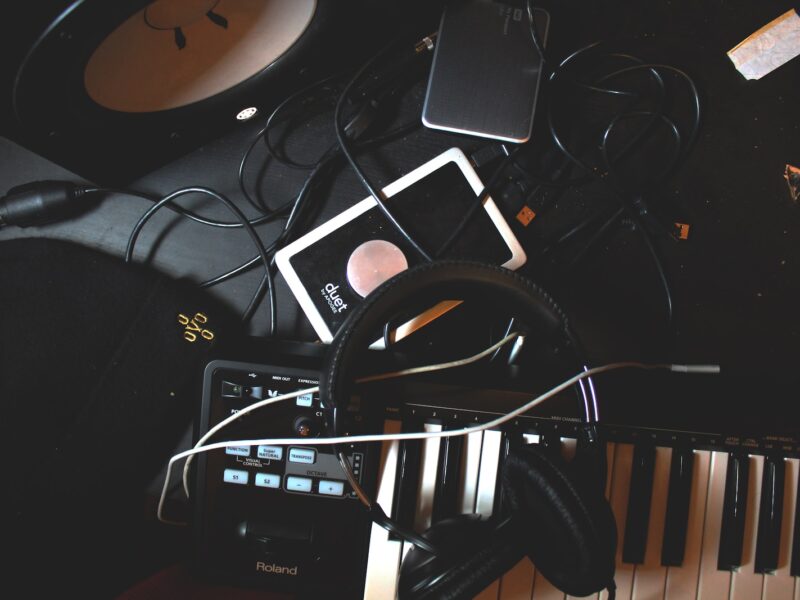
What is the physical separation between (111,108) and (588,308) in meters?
0.59

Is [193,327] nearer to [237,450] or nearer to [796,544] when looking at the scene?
[237,450]

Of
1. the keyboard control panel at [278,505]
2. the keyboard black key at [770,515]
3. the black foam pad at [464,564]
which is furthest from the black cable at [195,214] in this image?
the keyboard black key at [770,515]

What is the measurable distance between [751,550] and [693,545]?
73 mm

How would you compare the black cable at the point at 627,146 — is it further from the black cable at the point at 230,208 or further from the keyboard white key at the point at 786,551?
the black cable at the point at 230,208

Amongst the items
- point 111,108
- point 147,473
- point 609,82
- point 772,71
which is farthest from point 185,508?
point 772,71

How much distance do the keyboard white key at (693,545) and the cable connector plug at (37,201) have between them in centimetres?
79

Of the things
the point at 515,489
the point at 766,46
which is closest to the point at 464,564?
the point at 515,489

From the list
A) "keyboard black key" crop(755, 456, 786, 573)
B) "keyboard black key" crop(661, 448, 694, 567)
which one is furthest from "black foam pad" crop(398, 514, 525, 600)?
"keyboard black key" crop(755, 456, 786, 573)

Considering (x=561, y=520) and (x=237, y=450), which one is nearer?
(x=561, y=520)

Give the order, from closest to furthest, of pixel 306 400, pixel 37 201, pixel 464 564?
1. pixel 464 564
2. pixel 306 400
3. pixel 37 201

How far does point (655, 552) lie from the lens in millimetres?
689

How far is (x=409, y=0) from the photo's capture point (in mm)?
678

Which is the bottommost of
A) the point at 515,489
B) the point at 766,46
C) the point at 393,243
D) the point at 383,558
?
the point at 383,558

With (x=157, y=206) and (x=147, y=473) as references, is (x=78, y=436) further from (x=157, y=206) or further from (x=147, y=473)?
(x=157, y=206)
